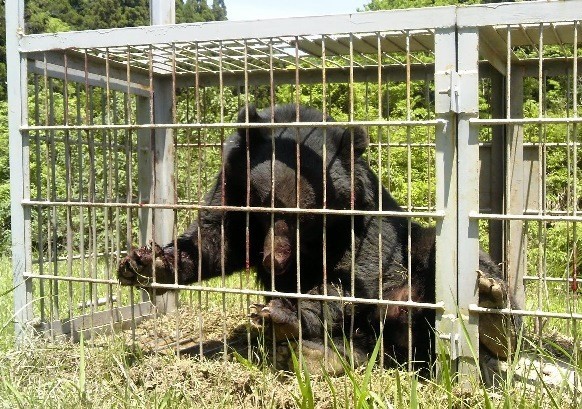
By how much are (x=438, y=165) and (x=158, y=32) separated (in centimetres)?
160

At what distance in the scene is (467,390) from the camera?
3.02 meters

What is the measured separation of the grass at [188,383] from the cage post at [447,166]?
0.86ft

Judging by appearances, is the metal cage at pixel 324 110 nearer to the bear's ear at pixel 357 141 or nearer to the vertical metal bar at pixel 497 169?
the vertical metal bar at pixel 497 169

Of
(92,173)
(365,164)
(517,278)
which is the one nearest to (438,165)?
(365,164)

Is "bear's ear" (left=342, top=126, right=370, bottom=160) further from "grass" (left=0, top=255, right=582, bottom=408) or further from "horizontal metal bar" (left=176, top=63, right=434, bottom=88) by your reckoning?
"grass" (left=0, top=255, right=582, bottom=408)

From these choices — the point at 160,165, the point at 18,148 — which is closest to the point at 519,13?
the point at 18,148

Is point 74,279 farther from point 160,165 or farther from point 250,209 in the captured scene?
point 160,165

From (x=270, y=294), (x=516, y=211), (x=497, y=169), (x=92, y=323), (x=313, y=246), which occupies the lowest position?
(x=92, y=323)

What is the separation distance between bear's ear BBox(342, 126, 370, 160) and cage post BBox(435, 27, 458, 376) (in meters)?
1.00

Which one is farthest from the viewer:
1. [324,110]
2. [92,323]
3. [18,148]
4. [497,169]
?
[497,169]

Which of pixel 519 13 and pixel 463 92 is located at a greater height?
pixel 519 13

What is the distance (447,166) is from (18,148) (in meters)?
2.41

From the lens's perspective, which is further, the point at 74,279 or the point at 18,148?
the point at 18,148

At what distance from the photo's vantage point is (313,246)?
4.29 m
